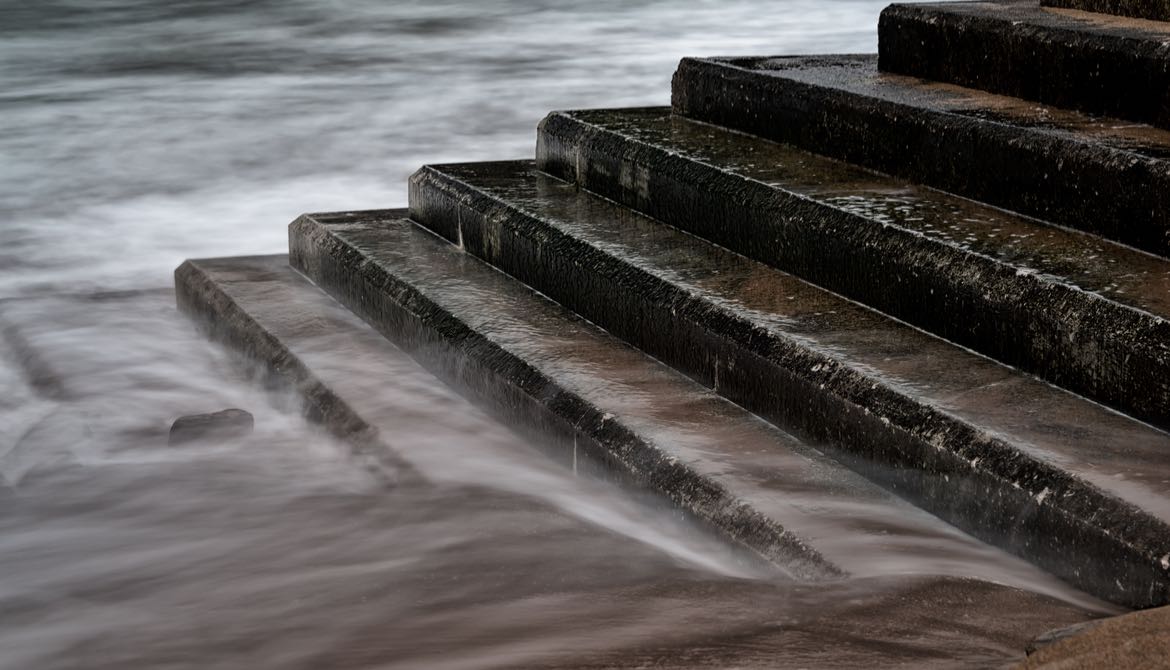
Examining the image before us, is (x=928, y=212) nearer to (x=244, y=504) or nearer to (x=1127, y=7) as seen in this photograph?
(x=1127, y=7)

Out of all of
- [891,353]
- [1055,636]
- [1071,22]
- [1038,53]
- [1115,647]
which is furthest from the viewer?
[1071,22]

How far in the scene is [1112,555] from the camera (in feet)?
7.86

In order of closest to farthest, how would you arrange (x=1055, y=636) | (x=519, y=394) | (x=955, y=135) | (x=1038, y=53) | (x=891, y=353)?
(x=1055, y=636) → (x=891, y=353) → (x=519, y=394) → (x=955, y=135) → (x=1038, y=53)

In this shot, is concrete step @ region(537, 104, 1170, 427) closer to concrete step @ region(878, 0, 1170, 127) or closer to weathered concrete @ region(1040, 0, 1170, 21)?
concrete step @ region(878, 0, 1170, 127)

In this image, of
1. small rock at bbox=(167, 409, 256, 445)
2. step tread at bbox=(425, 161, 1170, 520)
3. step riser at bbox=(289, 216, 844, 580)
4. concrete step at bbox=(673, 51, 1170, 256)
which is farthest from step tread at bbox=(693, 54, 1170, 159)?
small rock at bbox=(167, 409, 256, 445)

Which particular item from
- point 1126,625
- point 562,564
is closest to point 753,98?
point 562,564

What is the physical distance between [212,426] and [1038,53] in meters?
2.06

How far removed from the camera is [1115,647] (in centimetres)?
200

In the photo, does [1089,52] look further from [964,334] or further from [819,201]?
[964,334]

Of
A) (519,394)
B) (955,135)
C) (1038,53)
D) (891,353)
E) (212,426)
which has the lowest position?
(212,426)

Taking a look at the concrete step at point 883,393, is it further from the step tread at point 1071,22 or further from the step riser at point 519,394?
the step tread at point 1071,22

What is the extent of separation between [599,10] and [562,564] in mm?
12772

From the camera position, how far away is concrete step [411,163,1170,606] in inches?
97.2

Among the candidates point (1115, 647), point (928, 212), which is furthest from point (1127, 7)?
point (1115, 647)
